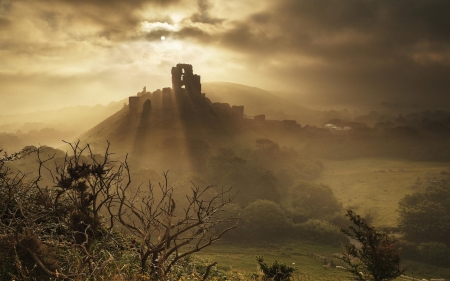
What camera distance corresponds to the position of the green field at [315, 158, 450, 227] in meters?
70.8

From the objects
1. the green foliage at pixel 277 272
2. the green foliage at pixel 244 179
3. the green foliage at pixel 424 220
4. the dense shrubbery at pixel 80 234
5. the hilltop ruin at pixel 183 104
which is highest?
Answer: the hilltop ruin at pixel 183 104

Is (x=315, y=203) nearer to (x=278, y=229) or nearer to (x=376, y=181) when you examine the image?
(x=278, y=229)

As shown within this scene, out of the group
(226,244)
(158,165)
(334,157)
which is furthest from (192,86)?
(226,244)

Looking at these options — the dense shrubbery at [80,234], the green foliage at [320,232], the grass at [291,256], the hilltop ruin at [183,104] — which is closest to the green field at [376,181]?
the green foliage at [320,232]

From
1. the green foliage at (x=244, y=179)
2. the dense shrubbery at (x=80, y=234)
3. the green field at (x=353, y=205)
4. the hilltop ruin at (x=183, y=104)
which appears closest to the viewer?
the dense shrubbery at (x=80, y=234)

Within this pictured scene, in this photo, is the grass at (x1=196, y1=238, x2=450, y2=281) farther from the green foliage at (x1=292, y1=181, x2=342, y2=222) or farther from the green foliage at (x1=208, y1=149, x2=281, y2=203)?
the green foliage at (x1=208, y1=149, x2=281, y2=203)

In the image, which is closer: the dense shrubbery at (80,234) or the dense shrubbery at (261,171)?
the dense shrubbery at (80,234)

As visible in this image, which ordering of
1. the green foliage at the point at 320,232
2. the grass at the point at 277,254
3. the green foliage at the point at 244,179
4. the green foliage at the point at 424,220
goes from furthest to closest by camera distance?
the green foliage at the point at 244,179 < the green foliage at the point at 320,232 < the green foliage at the point at 424,220 < the grass at the point at 277,254

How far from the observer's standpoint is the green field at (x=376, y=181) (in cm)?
7085

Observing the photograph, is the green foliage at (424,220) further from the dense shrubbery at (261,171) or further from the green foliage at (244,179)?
the green foliage at (244,179)

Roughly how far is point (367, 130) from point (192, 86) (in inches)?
3282

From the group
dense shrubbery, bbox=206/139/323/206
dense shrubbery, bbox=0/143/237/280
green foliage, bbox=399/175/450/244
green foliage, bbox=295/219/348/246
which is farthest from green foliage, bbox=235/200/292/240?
dense shrubbery, bbox=0/143/237/280

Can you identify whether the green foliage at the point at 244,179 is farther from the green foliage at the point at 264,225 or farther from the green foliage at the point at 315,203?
the green foliage at the point at 264,225

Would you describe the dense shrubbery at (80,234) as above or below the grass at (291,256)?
above
